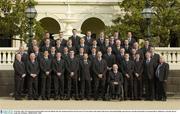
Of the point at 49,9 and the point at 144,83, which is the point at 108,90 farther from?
the point at 49,9

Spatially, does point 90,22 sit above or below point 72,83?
above

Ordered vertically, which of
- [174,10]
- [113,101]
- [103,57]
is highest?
[174,10]

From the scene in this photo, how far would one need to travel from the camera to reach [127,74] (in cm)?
2214

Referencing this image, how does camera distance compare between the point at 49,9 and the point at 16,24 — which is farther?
the point at 49,9

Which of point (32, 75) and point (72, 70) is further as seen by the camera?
point (72, 70)

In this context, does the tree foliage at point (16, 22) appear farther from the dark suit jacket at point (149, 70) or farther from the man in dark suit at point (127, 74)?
the dark suit jacket at point (149, 70)

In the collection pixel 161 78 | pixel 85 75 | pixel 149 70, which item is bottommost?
pixel 161 78

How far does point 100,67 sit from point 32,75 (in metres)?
2.23

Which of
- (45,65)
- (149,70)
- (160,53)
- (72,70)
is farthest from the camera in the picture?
(160,53)

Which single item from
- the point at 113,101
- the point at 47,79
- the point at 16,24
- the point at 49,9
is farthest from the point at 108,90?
the point at 49,9

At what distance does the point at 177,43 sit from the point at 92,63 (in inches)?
921

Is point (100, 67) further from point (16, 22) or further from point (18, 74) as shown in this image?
point (16, 22)

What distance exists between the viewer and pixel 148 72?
72.9ft

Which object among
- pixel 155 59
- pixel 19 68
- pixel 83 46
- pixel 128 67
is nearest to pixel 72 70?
pixel 83 46
